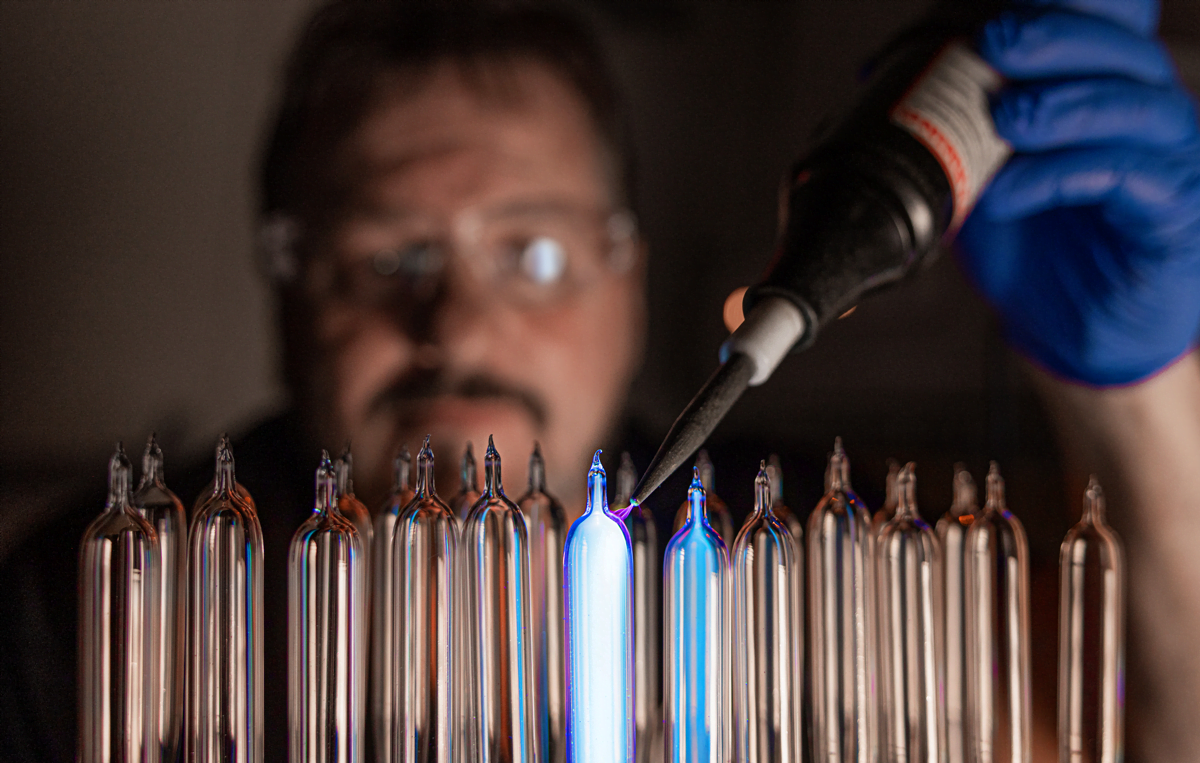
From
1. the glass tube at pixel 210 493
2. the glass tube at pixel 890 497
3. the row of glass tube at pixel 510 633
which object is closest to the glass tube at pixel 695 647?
the row of glass tube at pixel 510 633

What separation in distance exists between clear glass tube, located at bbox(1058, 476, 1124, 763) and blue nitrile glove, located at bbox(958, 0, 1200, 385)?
0.11 metres

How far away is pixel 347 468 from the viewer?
365 mm

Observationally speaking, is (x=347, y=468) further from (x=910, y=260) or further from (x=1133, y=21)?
(x=1133, y=21)

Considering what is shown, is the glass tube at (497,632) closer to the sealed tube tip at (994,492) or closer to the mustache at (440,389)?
the mustache at (440,389)

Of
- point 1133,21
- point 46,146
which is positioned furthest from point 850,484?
point 46,146

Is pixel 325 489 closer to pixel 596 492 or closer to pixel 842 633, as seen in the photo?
pixel 596 492

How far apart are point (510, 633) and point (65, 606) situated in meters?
0.22

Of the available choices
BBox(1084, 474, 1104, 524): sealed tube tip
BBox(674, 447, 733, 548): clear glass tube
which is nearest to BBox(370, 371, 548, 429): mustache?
BBox(674, 447, 733, 548): clear glass tube

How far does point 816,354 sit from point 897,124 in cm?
13

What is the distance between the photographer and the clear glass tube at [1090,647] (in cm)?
39

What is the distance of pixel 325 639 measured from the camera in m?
0.33

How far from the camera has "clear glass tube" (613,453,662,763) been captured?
372 mm

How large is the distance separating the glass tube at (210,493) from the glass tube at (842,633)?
286mm

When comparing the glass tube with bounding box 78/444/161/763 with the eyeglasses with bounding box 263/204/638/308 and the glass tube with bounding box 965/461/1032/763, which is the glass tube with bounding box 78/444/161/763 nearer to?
the eyeglasses with bounding box 263/204/638/308
